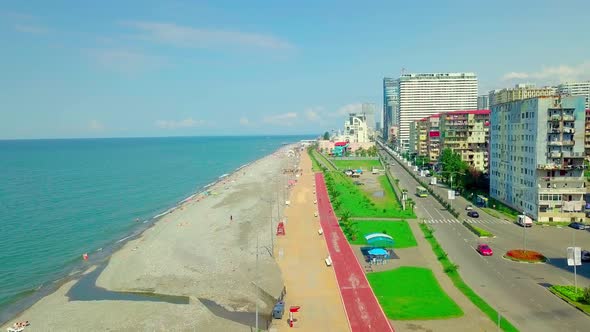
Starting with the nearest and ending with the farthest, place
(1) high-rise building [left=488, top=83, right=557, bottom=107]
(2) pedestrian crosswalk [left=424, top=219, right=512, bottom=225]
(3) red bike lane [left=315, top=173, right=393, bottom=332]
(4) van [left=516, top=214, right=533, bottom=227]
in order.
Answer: (3) red bike lane [left=315, top=173, right=393, bottom=332] → (4) van [left=516, top=214, right=533, bottom=227] → (2) pedestrian crosswalk [left=424, top=219, right=512, bottom=225] → (1) high-rise building [left=488, top=83, right=557, bottom=107]

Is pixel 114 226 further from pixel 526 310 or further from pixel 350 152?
pixel 350 152

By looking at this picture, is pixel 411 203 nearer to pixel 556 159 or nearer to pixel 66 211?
pixel 556 159

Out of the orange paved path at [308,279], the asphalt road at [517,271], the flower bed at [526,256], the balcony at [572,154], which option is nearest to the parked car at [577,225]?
the asphalt road at [517,271]

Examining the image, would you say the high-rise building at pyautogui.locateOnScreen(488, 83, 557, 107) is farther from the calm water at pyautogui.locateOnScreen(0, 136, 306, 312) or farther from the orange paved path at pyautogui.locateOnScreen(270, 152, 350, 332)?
the orange paved path at pyautogui.locateOnScreen(270, 152, 350, 332)

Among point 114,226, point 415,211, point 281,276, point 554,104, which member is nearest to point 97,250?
point 114,226

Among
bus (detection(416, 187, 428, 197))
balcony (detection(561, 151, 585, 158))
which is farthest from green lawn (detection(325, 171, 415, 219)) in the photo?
balcony (detection(561, 151, 585, 158))

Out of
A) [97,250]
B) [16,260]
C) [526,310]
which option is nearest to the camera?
[526,310]

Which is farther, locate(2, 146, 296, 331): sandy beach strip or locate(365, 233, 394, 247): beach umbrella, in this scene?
locate(365, 233, 394, 247): beach umbrella
